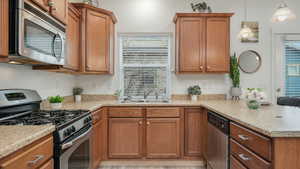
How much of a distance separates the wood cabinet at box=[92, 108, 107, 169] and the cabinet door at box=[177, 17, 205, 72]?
141 centimetres

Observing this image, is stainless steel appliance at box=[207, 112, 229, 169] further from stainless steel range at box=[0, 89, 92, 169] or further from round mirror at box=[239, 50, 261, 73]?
round mirror at box=[239, 50, 261, 73]

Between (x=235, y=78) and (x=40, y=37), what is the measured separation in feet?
9.96

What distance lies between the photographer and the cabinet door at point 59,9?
199cm

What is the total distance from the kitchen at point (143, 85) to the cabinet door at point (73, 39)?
1 centimetres

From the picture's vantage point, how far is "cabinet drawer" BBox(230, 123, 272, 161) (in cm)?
128

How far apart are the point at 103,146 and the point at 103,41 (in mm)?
1549

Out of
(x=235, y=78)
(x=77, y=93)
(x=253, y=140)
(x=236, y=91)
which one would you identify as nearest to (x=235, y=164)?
(x=253, y=140)

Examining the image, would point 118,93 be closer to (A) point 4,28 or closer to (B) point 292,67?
(A) point 4,28

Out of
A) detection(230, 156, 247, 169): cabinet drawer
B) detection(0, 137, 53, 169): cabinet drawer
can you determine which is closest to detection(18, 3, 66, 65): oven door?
detection(0, 137, 53, 169): cabinet drawer

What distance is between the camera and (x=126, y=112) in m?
3.07

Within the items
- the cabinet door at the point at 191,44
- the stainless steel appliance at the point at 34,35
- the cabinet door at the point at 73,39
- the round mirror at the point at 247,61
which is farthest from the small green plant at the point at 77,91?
the round mirror at the point at 247,61

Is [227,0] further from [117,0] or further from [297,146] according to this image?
[297,146]

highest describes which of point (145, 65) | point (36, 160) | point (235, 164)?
point (145, 65)

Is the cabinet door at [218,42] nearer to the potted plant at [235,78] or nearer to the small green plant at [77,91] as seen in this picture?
the potted plant at [235,78]
